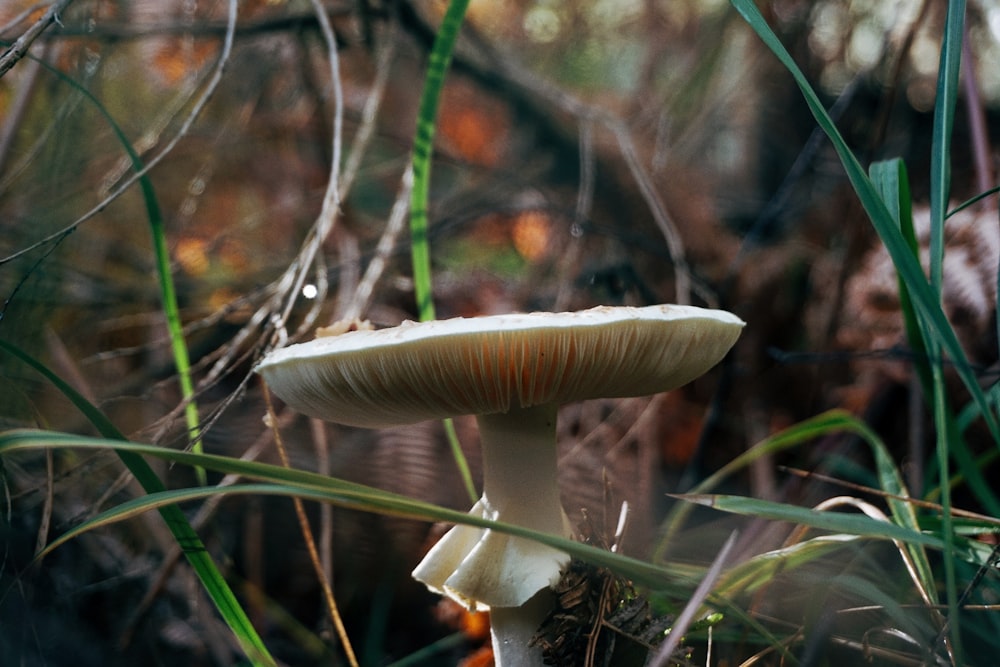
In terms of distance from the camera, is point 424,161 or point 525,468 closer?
point 525,468

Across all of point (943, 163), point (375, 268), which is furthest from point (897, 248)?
point (375, 268)

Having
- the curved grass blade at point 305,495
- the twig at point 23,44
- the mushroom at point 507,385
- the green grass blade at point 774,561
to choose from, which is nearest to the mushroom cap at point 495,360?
the mushroom at point 507,385

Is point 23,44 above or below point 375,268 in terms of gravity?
above

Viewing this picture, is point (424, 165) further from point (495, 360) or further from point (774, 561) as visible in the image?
point (774, 561)

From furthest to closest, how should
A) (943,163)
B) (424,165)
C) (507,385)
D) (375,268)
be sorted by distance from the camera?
(375,268), (424,165), (507,385), (943,163)

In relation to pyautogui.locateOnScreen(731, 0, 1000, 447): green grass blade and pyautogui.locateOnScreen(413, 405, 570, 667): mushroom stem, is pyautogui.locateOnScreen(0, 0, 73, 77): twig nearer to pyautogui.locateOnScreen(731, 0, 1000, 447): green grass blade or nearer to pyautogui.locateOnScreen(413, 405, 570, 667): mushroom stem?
pyautogui.locateOnScreen(413, 405, 570, 667): mushroom stem

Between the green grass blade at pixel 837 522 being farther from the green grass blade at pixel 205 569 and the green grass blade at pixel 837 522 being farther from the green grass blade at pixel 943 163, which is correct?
the green grass blade at pixel 205 569

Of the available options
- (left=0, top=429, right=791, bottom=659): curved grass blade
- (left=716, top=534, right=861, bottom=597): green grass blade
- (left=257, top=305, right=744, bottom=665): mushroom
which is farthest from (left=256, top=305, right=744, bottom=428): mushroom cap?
(left=716, top=534, right=861, bottom=597): green grass blade

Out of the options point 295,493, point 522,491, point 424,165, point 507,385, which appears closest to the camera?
point 295,493
